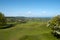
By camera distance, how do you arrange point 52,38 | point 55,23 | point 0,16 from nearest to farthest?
point 52,38
point 55,23
point 0,16

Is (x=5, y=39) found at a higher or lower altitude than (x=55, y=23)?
lower

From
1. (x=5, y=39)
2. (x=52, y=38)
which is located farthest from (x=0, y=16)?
(x=52, y=38)

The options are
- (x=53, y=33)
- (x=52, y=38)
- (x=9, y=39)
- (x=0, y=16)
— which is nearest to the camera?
(x=9, y=39)

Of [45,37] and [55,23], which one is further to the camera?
[55,23]

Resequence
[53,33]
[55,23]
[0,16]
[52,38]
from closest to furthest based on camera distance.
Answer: [52,38] < [53,33] < [55,23] < [0,16]

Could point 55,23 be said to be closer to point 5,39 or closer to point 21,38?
point 21,38

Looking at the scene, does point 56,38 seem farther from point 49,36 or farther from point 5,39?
point 5,39

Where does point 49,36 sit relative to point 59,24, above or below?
below

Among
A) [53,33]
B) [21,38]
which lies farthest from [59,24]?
[21,38]

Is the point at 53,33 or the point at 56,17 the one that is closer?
the point at 53,33
